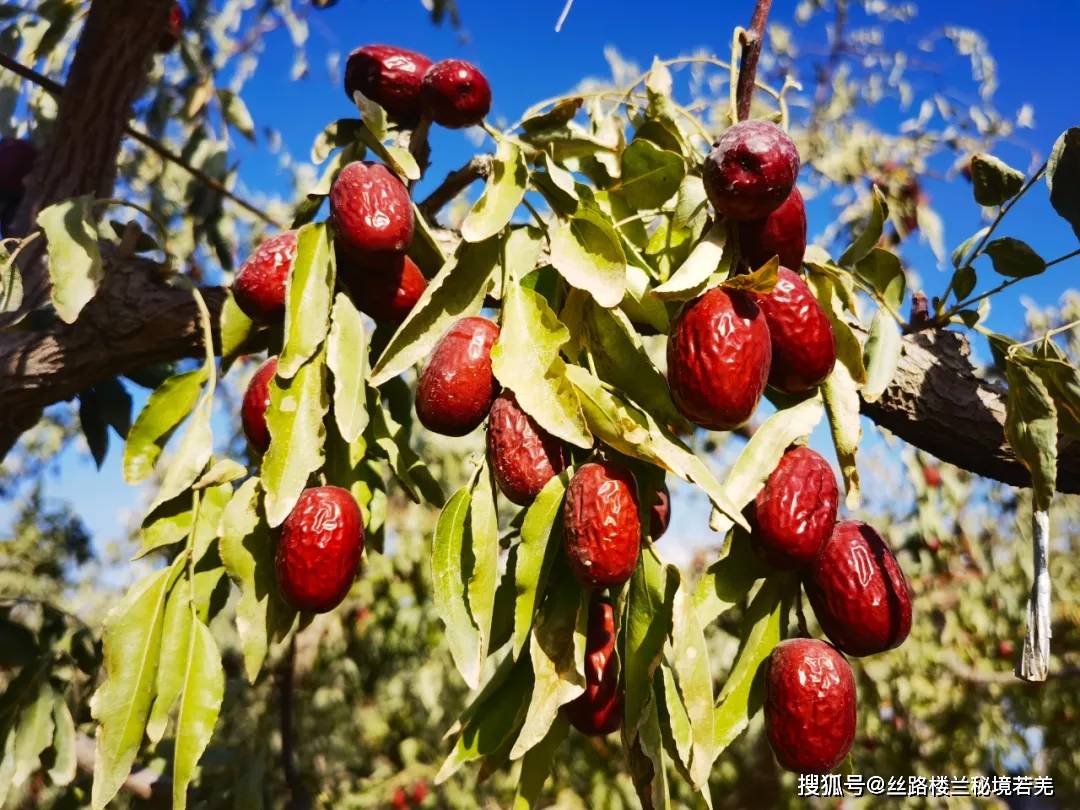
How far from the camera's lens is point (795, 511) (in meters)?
0.97

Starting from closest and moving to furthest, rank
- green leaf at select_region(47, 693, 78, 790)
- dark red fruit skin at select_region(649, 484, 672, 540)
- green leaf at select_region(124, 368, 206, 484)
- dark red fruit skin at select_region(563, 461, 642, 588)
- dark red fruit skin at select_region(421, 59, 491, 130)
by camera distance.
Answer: dark red fruit skin at select_region(563, 461, 642, 588)
dark red fruit skin at select_region(649, 484, 672, 540)
dark red fruit skin at select_region(421, 59, 491, 130)
green leaf at select_region(124, 368, 206, 484)
green leaf at select_region(47, 693, 78, 790)

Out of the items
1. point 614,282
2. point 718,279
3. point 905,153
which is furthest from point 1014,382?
point 905,153

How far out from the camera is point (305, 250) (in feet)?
3.79

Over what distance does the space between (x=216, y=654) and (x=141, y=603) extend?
0.12 metres

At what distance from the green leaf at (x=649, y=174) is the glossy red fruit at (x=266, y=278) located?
0.48 metres

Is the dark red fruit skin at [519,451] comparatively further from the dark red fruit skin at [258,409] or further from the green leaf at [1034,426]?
the green leaf at [1034,426]

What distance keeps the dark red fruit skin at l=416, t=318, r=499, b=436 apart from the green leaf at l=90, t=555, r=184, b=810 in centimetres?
46

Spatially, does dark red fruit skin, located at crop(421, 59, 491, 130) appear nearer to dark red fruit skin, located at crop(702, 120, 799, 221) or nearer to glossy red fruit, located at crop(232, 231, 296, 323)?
glossy red fruit, located at crop(232, 231, 296, 323)

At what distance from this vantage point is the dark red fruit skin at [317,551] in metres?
1.06

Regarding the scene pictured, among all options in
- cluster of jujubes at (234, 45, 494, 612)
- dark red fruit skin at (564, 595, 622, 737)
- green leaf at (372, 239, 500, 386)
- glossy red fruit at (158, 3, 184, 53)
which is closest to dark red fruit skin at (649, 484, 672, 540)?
dark red fruit skin at (564, 595, 622, 737)

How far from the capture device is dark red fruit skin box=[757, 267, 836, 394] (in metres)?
1.03

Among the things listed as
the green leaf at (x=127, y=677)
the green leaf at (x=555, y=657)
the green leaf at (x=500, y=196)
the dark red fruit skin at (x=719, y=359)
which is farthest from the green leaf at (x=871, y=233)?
the green leaf at (x=127, y=677)

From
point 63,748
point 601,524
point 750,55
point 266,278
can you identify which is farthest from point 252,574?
point 63,748

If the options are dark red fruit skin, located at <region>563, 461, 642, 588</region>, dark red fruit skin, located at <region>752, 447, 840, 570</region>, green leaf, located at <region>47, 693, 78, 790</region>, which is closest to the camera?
dark red fruit skin, located at <region>563, 461, 642, 588</region>
